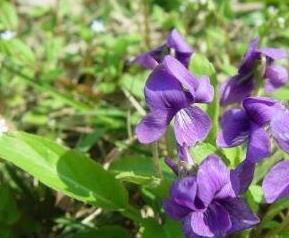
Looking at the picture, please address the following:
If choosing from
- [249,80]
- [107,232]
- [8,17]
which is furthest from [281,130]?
[8,17]

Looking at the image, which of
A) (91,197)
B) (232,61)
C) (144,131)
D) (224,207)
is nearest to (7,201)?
(91,197)

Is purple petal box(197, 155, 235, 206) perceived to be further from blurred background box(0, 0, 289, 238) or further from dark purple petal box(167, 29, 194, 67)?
dark purple petal box(167, 29, 194, 67)

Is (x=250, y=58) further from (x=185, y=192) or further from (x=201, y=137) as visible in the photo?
(x=185, y=192)

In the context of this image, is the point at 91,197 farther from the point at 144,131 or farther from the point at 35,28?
the point at 35,28

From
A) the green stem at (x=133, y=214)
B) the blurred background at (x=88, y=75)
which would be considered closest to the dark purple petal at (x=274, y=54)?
the blurred background at (x=88, y=75)

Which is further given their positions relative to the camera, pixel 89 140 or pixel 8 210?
pixel 89 140

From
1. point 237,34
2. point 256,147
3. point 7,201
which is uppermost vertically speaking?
point 256,147
